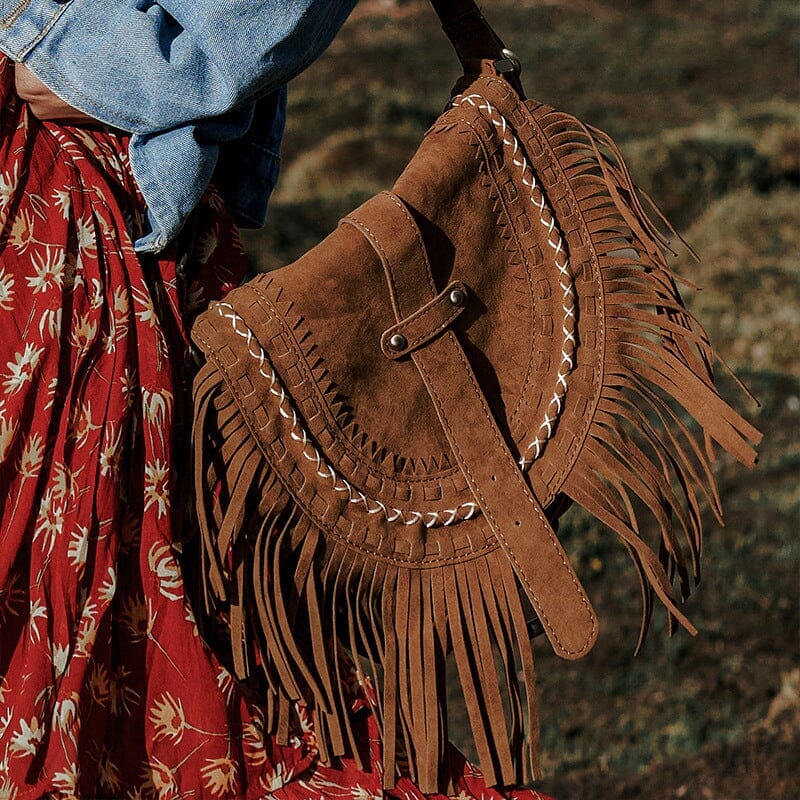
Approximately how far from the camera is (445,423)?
4.70 feet

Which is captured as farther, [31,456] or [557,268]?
[557,268]

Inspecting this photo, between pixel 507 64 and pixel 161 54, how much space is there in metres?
0.50

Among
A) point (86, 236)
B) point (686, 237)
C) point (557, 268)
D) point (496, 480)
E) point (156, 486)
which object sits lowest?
point (686, 237)

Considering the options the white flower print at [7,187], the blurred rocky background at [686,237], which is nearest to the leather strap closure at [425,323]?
the white flower print at [7,187]

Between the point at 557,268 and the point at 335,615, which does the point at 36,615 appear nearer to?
the point at 335,615

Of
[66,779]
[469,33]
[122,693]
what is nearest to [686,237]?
[469,33]

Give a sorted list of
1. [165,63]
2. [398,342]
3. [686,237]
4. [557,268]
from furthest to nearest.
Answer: [686,237], [557,268], [398,342], [165,63]

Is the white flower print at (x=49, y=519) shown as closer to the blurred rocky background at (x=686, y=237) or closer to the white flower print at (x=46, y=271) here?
the white flower print at (x=46, y=271)

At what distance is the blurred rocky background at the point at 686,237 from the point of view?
3174mm

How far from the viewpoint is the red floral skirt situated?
132 centimetres

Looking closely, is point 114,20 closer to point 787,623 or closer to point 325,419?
point 325,419

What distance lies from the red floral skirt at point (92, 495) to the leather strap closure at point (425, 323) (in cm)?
26

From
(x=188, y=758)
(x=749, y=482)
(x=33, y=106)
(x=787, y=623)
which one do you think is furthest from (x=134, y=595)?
(x=749, y=482)

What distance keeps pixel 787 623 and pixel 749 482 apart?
3.35 ft
